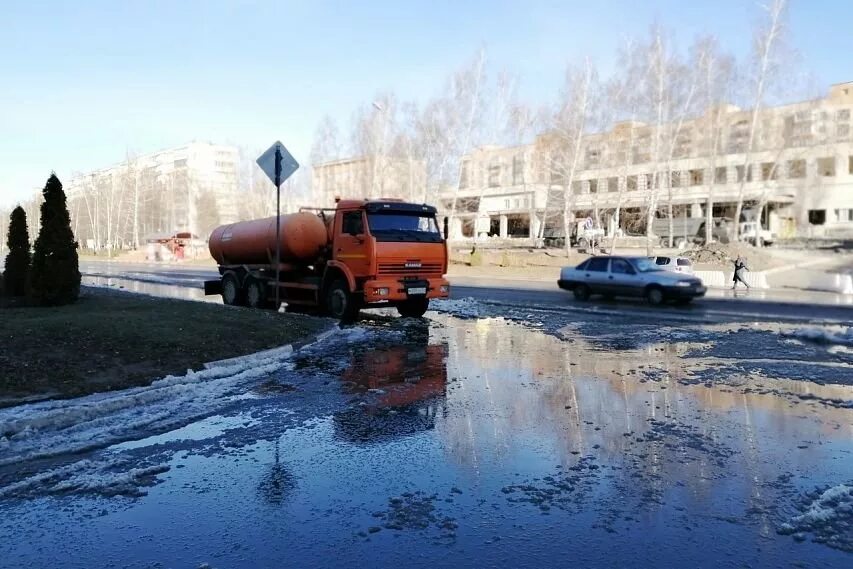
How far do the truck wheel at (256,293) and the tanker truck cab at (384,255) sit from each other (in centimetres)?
302

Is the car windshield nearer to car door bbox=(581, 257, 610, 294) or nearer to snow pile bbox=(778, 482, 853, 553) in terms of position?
car door bbox=(581, 257, 610, 294)

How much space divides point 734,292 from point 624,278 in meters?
7.92

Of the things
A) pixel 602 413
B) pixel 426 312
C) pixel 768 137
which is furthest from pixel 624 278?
pixel 768 137

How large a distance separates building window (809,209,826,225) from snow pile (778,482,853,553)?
73163 mm

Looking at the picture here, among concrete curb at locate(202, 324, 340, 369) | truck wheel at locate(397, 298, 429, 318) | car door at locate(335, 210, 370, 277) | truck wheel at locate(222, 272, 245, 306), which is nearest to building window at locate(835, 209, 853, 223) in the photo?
truck wheel at locate(397, 298, 429, 318)

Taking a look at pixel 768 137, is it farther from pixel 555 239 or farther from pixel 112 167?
pixel 112 167

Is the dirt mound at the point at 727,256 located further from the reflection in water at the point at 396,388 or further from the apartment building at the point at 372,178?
the reflection in water at the point at 396,388

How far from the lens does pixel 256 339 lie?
440 inches

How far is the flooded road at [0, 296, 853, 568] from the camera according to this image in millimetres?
3865

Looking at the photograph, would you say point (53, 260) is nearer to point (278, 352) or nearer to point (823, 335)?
point (278, 352)

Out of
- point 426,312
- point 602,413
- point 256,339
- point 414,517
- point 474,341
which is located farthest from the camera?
point 426,312

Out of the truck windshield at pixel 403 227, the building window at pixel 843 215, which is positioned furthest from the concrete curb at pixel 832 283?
the building window at pixel 843 215

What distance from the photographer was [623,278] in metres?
21.3

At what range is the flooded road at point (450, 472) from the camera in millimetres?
3865
